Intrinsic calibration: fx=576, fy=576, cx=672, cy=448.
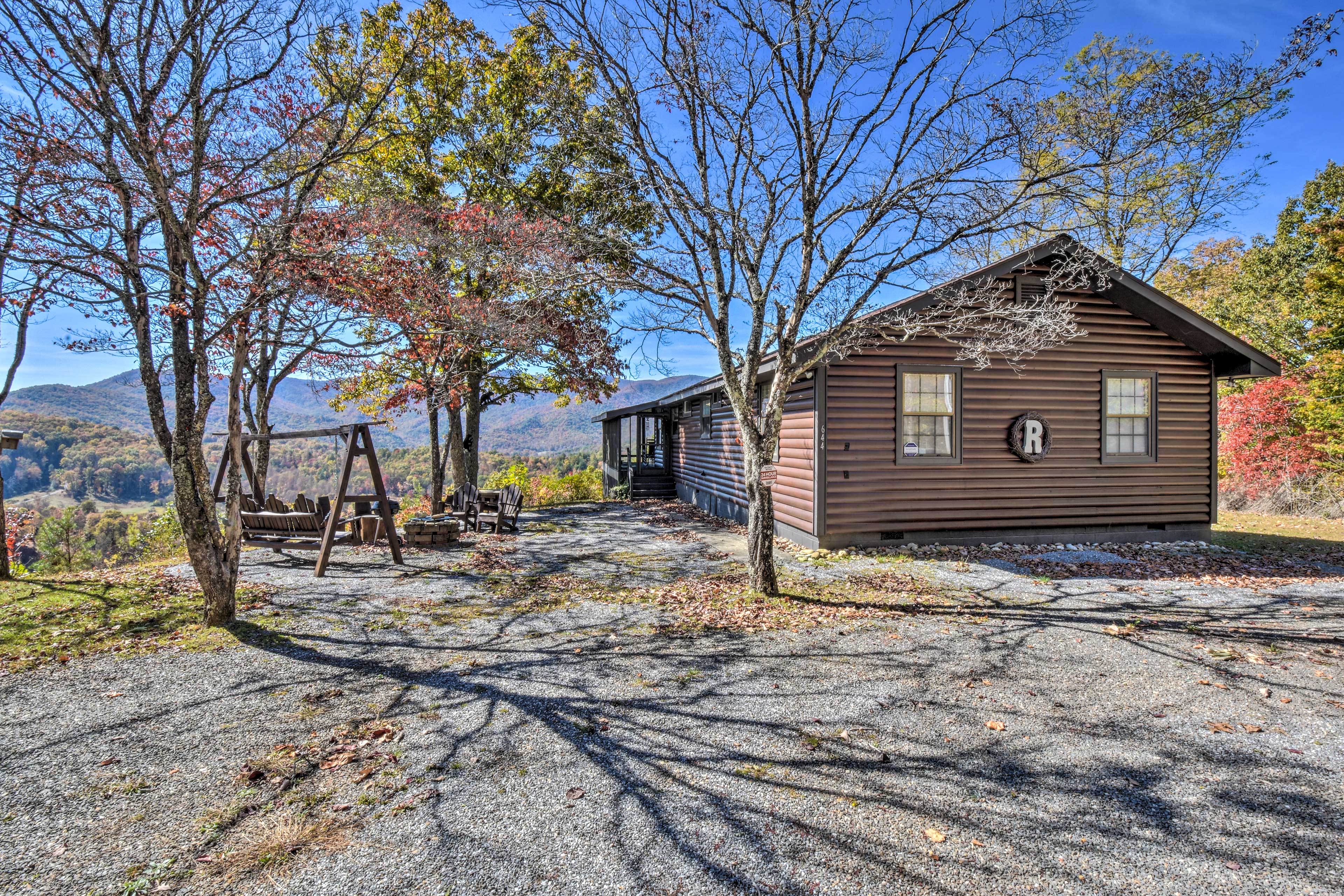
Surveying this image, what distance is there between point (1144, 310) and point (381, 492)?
12.6 m

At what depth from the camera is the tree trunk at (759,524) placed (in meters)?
6.45

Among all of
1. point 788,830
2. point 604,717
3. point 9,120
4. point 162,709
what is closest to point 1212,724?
point 788,830

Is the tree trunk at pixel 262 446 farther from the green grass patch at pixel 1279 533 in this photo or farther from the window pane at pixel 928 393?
the green grass patch at pixel 1279 533

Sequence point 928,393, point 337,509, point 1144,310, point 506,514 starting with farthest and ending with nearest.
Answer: point 506,514, point 1144,310, point 928,393, point 337,509

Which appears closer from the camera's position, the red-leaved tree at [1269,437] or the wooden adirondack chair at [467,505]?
the wooden adirondack chair at [467,505]

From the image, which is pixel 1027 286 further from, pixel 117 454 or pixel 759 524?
pixel 117 454

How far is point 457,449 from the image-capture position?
18.0 metres

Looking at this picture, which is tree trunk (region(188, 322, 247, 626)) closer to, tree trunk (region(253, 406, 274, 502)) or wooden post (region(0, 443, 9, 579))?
wooden post (region(0, 443, 9, 579))

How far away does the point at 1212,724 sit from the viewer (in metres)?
3.62

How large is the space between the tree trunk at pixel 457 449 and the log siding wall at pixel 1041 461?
37.7 feet

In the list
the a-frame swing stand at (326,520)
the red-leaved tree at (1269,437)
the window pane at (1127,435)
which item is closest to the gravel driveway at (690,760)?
the a-frame swing stand at (326,520)

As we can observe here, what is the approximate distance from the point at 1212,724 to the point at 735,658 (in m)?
3.08

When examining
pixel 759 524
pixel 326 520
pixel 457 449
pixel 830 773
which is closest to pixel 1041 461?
pixel 759 524

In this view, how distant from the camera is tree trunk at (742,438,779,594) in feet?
21.1
